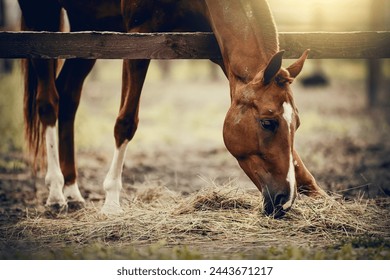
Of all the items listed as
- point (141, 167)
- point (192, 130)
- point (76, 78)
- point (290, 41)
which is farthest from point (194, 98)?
point (290, 41)

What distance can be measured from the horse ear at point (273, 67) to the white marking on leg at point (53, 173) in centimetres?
211

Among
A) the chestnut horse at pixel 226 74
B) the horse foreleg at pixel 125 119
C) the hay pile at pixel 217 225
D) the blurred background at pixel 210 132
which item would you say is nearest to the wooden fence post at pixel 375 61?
the blurred background at pixel 210 132

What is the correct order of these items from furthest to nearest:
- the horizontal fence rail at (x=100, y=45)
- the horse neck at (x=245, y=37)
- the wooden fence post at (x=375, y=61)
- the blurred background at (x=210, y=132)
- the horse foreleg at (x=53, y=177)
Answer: the wooden fence post at (x=375, y=61), the blurred background at (x=210, y=132), the horse foreleg at (x=53, y=177), the horizontal fence rail at (x=100, y=45), the horse neck at (x=245, y=37)

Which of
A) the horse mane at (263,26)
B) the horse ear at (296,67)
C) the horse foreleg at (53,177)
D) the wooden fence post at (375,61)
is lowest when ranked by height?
the wooden fence post at (375,61)

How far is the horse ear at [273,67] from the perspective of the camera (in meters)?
3.47

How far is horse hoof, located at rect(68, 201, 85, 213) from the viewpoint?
480 centimetres

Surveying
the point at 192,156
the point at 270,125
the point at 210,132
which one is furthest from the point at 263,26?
the point at 210,132

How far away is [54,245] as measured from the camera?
3643 mm

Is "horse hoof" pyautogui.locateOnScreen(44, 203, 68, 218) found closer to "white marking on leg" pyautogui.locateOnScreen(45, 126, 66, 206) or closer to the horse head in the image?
"white marking on leg" pyautogui.locateOnScreen(45, 126, 66, 206)

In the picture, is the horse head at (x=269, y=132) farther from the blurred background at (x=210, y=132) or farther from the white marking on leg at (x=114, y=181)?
the white marking on leg at (x=114, y=181)

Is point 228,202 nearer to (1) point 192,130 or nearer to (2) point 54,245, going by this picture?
(2) point 54,245

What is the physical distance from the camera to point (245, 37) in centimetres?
392

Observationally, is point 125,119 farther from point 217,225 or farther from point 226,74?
point 217,225

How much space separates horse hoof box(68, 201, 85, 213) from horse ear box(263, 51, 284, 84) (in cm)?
207
